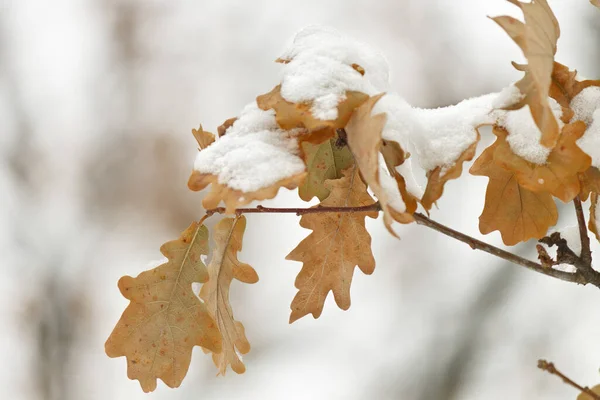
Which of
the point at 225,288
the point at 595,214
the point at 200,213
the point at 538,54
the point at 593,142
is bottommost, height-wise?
the point at 200,213

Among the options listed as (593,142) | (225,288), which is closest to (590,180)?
(593,142)

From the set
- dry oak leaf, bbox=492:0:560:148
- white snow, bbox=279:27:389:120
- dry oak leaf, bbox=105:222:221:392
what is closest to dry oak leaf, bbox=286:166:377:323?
dry oak leaf, bbox=105:222:221:392

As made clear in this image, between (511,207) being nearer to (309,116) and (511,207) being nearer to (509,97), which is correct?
(509,97)

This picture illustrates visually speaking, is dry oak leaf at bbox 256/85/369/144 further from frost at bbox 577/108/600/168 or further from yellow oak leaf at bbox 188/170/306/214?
frost at bbox 577/108/600/168

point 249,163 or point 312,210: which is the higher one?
point 249,163

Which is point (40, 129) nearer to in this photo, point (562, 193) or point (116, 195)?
point (116, 195)

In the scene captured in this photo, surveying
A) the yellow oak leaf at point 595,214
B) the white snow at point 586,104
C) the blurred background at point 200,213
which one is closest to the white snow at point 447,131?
the white snow at point 586,104
